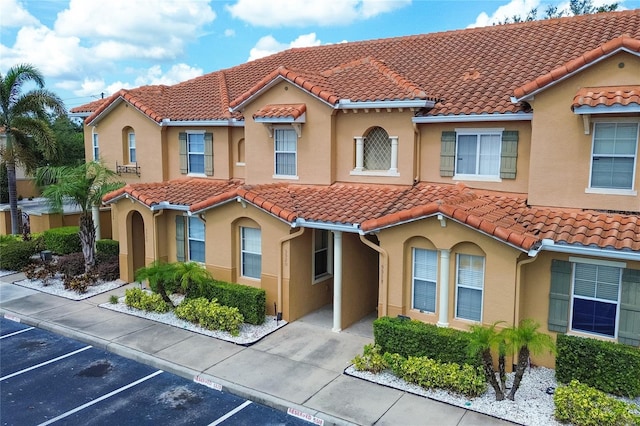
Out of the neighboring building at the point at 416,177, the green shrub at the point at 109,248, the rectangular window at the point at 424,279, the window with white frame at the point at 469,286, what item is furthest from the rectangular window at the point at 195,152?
the window with white frame at the point at 469,286

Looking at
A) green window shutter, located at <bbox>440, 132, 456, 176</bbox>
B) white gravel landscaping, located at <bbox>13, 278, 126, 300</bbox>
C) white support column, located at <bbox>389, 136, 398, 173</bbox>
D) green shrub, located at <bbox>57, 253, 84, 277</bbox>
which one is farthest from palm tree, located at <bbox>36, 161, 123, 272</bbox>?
green window shutter, located at <bbox>440, 132, 456, 176</bbox>

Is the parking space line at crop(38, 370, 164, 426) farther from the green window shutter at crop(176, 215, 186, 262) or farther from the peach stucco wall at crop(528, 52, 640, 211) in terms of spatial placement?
the peach stucco wall at crop(528, 52, 640, 211)

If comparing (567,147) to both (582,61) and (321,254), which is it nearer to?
(582,61)

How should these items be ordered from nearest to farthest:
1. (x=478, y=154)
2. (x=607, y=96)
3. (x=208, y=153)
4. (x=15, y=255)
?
(x=607, y=96) < (x=478, y=154) < (x=208, y=153) < (x=15, y=255)

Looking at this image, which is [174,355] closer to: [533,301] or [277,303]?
[277,303]

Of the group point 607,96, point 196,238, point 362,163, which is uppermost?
point 607,96

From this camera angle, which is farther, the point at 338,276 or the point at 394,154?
the point at 394,154

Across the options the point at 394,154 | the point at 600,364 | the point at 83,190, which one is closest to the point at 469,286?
the point at 600,364

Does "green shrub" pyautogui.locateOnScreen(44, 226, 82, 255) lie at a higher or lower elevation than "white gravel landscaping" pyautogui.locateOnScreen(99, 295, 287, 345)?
higher

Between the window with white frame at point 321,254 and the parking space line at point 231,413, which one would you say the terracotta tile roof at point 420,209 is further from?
the parking space line at point 231,413
